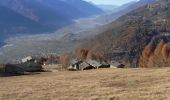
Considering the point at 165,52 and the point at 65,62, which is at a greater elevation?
the point at 165,52

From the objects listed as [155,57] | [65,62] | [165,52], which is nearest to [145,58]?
[155,57]

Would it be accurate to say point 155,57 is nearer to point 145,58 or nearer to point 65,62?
point 145,58

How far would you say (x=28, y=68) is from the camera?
8744 centimetres

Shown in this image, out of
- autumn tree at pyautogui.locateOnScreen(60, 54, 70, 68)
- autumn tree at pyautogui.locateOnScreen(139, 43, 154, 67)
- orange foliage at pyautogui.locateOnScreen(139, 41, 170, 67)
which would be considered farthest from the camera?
autumn tree at pyautogui.locateOnScreen(139, 43, 154, 67)

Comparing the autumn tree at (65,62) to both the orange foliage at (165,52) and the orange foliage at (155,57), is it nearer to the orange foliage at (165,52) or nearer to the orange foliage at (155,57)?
the orange foliage at (155,57)

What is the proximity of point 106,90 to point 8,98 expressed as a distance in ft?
21.8

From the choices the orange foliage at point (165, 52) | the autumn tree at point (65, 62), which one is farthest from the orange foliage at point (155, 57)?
the autumn tree at point (65, 62)

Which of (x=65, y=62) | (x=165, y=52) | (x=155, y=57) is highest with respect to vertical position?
(x=165, y=52)

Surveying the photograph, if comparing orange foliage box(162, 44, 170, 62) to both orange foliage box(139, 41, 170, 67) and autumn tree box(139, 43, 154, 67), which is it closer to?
orange foliage box(139, 41, 170, 67)

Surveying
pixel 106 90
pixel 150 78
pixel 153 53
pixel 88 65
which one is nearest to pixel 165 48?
pixel 153 53

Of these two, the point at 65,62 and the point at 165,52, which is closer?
the point at 65,62

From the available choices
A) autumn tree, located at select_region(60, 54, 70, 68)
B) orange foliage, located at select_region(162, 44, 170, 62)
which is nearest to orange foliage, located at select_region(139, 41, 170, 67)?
orange foliage, located at select_region(162, 44, 170, 62)

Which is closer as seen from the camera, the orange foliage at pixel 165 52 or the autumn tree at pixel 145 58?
the autumn tree at pixel 145 58

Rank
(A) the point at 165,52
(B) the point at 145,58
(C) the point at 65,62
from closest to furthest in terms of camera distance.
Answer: (C) the point at 65,62 < (A) the point at 165,52 < (B) the point at 145,58
